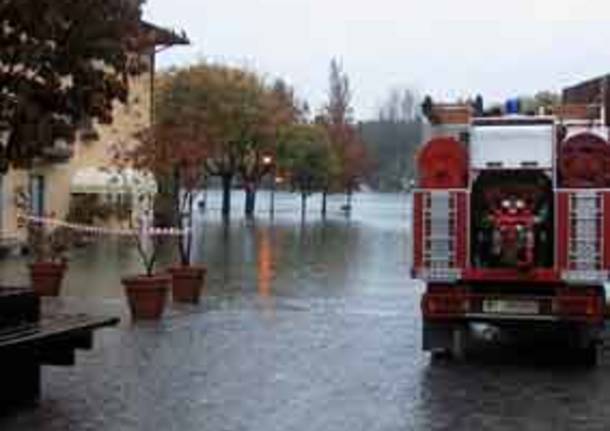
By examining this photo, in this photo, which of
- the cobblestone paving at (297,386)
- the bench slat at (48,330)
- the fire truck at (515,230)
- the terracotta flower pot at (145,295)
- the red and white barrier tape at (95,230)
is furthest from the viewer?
the red and white barrier tape at (95,230)

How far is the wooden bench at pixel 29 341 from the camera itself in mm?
10102

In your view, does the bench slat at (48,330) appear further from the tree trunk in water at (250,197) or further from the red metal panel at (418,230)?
the tree trunk in water at (250,197)

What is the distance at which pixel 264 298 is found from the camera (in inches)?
870

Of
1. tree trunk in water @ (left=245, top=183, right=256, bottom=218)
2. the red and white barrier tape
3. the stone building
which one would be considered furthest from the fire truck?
tree trunk in water @ (left=245, top=183, right=256, bottom=218)

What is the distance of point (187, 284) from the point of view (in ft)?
66.7

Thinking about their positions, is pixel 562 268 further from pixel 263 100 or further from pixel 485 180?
pixel 263 100

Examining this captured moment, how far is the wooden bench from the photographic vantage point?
33.1ft

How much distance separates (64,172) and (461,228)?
31077 millimetres

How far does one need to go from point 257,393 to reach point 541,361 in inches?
153

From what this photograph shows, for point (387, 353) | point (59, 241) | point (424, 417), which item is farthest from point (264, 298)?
point (424, 417)

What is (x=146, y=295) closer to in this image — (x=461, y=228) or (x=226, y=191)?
(x=461, y=228)

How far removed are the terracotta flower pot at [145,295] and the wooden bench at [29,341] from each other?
6084 millimetres

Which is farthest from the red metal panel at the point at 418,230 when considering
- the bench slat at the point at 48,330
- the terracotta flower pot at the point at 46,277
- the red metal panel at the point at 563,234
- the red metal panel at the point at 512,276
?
the terracotta flower pot at the point at 46,277

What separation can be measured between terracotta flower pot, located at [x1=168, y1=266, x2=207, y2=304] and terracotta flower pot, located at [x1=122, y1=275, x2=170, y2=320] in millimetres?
2631
